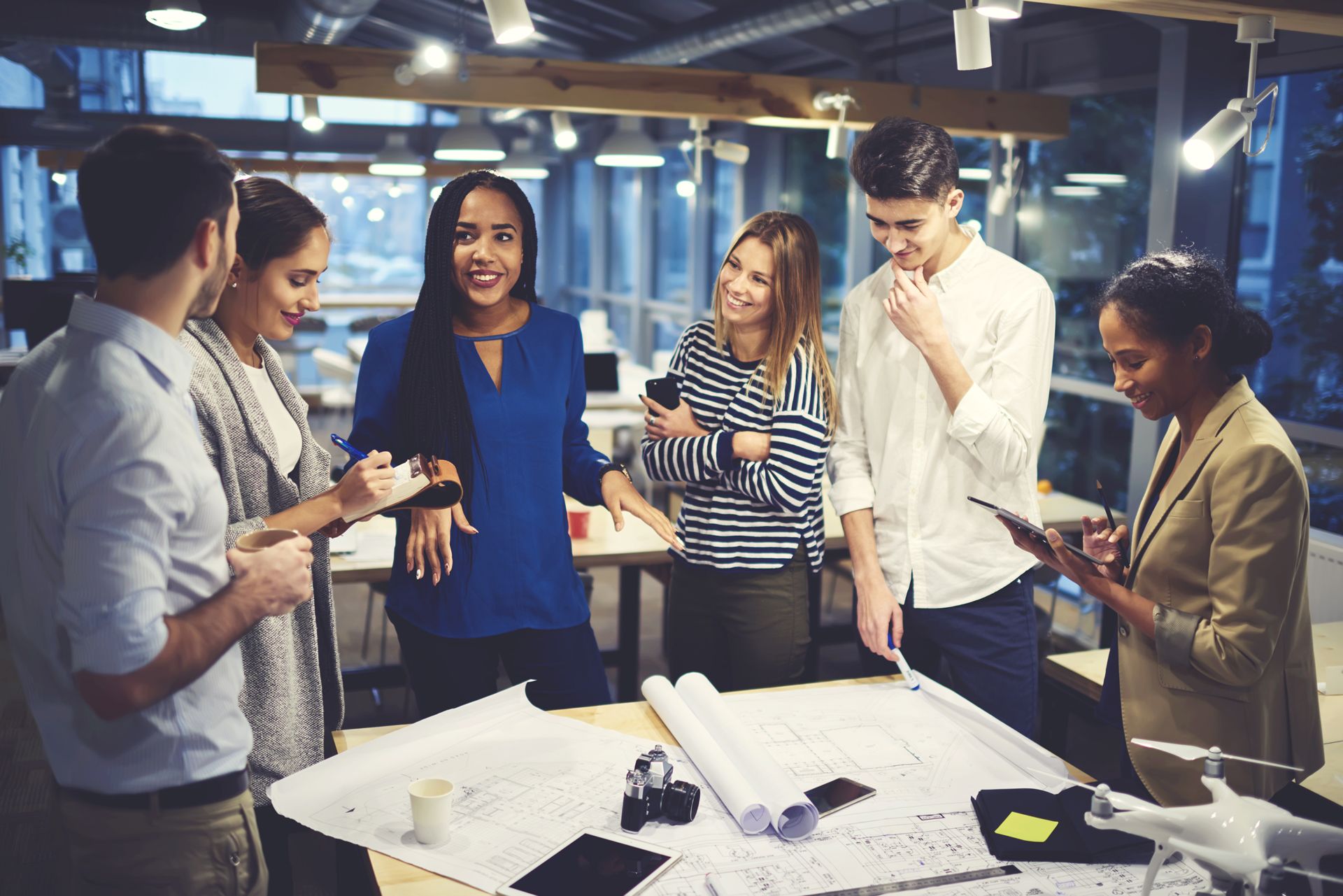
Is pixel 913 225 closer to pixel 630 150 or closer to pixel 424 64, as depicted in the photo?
pixel 424 64

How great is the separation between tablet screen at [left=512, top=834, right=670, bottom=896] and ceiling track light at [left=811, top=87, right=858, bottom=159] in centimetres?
366

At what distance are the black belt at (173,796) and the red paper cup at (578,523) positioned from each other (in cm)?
231

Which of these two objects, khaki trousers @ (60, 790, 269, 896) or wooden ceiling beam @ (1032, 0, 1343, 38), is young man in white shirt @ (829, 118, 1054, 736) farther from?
khaki trousers @ (60, 790, 269, 896)

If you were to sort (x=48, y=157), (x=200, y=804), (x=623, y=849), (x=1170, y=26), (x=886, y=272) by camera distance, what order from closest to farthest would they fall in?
1. (x=200, y=804)
2. (x=623, y=849)
3. (x=886, y=272)
4. (x=1170, y=26)
5. (x=48, y=157)

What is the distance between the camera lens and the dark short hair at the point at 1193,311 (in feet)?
6.01

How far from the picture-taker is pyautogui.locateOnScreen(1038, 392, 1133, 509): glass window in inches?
205

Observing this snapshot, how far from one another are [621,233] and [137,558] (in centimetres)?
1202

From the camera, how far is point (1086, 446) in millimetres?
5457

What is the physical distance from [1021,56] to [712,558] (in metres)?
4.31

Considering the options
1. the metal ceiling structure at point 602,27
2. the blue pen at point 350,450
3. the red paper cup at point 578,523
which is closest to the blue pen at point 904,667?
the blue pen at point 350,450

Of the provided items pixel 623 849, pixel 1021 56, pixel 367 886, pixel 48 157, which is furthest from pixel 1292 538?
pixel 48 157

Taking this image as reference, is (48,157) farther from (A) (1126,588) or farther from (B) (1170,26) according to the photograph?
(A) (1126,588)

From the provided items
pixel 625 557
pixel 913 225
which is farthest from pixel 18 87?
pixel 913 225

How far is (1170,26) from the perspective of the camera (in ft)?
14.2
